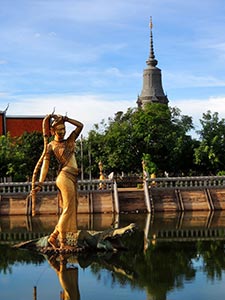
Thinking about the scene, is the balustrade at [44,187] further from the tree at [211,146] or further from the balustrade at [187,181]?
the tree at [211,146]

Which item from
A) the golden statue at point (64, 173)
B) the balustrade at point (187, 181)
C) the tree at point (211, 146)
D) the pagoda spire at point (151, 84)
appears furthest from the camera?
the pagoda spire at point (151, 84)

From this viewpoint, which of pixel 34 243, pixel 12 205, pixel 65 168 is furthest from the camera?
pixel 12 205

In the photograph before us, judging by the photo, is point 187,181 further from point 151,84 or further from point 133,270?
point 151,84

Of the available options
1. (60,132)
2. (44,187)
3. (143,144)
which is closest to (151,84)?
(143,144)

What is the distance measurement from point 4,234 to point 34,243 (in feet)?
14.7

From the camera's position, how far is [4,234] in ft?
65.2

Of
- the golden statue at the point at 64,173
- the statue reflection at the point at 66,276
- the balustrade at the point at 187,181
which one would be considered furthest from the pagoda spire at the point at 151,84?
the statue reflection at the point at 66,276

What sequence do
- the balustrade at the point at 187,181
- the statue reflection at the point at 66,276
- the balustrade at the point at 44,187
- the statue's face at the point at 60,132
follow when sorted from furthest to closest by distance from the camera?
the balustrade at the point at 187,181 → the balustrade at the point at 44,187 → the statue's face at the point at 60,132 → the statue reflection at the point at 66,276

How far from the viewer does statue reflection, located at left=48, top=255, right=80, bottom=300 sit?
10.7m

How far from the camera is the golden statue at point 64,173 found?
1453 cm

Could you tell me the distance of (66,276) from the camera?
12.3 metres

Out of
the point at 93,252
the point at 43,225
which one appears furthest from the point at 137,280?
the point at 43,225

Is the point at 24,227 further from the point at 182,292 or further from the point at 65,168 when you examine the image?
the point at 182,292

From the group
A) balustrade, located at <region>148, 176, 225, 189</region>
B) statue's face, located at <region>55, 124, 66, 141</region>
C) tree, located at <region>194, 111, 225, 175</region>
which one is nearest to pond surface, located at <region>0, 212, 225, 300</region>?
statue's face, located at <region>55, 124, 66, 141</region>
